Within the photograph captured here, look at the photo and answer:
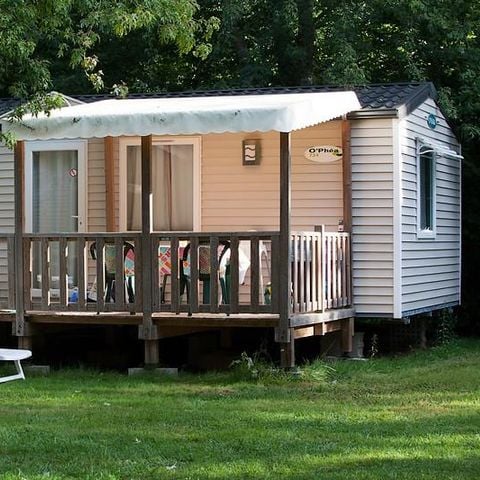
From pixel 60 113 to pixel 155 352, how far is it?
2555 millimetres

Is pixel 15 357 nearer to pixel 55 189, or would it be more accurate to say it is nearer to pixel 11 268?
pixel 11 268

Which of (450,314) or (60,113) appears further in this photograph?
(450,314)

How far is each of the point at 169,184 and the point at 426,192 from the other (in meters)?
3.22

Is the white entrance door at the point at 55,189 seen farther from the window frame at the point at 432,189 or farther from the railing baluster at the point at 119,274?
the window frame at the point at 432,189

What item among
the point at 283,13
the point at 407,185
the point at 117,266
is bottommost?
the point at 117,266

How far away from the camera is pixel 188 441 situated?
7.17 metres

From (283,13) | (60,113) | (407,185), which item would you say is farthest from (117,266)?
(283,13)

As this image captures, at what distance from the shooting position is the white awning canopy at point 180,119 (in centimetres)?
980

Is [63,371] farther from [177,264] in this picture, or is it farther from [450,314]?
[450,314]

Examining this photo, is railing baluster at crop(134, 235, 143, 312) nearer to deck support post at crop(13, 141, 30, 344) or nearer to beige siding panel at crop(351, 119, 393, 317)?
deck support post at crop(13, 141, 30, 344)

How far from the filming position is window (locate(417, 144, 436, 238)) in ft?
42.3

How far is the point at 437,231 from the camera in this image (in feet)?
45.3

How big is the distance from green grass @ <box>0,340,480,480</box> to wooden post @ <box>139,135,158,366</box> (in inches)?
20.6

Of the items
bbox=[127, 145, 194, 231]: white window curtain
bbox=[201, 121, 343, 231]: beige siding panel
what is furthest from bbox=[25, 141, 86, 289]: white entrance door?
bbox=[201, 121, 343, 231]: beige siding panel
